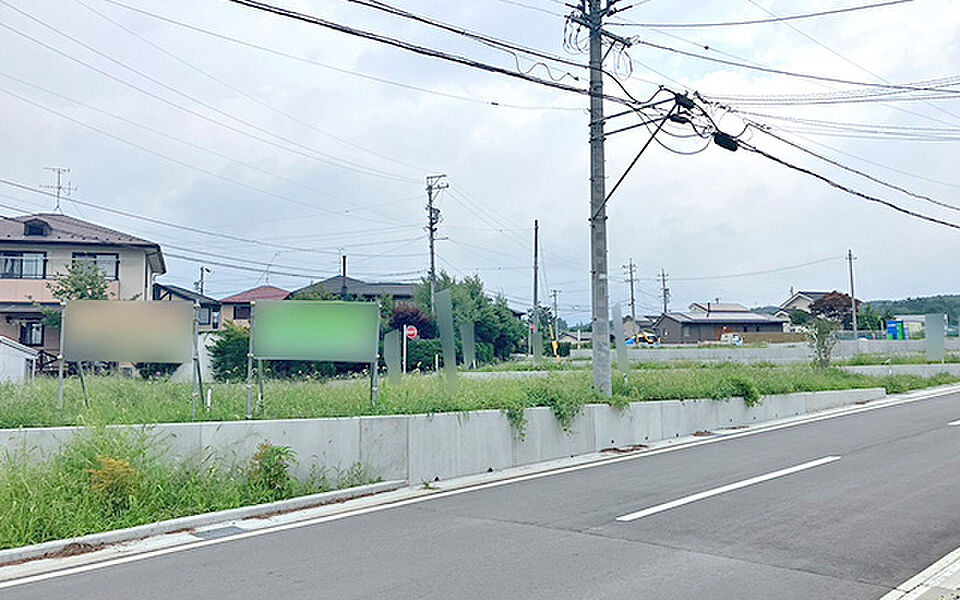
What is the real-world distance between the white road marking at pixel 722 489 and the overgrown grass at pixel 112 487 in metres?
4.48

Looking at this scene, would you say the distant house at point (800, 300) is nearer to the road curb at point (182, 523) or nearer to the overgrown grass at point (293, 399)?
the overgrown grass at point (293, 399)

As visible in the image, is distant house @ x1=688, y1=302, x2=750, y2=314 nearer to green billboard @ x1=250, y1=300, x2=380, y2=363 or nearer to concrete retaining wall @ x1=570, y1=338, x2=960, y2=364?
concrete retaining wall @ x1=570, y1=338, x2=960, y2=364

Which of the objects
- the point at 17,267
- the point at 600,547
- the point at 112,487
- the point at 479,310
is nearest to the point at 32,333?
the point at 17,267

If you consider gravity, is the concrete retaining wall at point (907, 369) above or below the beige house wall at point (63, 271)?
below

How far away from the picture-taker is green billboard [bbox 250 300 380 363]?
12336 mm

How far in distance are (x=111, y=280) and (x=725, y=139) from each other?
35343 mm

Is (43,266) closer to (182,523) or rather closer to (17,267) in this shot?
(17,267)

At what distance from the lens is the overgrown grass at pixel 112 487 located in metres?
8.36

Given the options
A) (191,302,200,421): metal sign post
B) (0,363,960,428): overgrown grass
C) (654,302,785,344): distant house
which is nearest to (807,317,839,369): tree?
(0,363,960,428): overgrown grass

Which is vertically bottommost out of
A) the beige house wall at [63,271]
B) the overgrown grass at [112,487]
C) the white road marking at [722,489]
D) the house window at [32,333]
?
the white road marking at [722,489]

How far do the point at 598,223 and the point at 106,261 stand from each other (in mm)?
33587

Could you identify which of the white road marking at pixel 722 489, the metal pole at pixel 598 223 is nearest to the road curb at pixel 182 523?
the white road marking at pixel 722 489

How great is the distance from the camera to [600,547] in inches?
320

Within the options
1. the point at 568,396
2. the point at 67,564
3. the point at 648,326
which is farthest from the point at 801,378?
the point at 648,326
